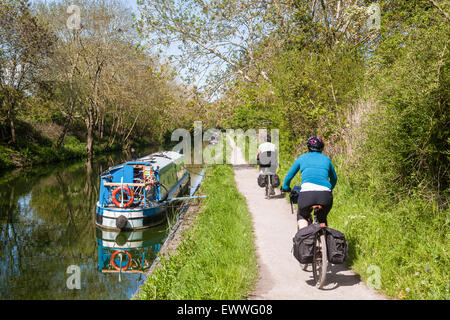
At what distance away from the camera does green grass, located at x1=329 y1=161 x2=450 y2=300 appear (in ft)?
13.4

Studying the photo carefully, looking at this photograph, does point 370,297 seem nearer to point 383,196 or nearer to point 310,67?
point 383,196

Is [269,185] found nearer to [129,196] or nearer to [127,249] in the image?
[127,249]

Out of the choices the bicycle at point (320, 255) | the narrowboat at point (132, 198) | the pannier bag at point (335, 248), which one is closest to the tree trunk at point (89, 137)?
the narrowboat at point (132, 198)

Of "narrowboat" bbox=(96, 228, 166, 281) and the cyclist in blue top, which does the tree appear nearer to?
"narrowboat" bbox=(96, 228, 166, 281)

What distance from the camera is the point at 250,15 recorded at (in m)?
13.6

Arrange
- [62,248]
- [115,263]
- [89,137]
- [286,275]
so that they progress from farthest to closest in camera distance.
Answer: [89,137]
[62,248]
[115,263]
[286,275]

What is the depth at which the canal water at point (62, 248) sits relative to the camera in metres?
7.96

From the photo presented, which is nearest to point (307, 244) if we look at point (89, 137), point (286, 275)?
point (286, 275)

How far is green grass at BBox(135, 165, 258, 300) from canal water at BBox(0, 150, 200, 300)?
5.97ft

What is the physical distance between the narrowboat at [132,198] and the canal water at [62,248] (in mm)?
403

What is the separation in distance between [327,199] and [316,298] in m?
1.13

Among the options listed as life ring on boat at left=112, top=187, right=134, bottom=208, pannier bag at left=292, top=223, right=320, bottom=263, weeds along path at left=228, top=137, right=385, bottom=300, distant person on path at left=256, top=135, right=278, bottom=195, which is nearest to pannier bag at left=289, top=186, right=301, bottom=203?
pannier bag at left=292, top=223, right=320, bottom=263

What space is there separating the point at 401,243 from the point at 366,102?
4493 millimetres

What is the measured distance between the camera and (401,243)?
4.96 metres
